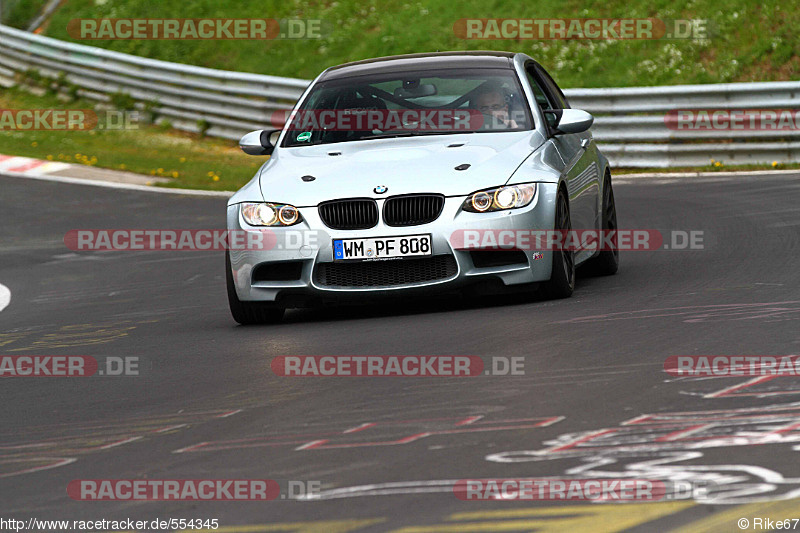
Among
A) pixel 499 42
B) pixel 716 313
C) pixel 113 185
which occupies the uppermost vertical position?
pixel 499 42

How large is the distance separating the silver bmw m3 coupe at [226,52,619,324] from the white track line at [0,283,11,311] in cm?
293

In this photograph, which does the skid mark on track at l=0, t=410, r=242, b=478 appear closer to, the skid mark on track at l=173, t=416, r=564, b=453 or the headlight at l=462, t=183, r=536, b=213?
the skid mark on track at l=173, t=416, r=564, b=453

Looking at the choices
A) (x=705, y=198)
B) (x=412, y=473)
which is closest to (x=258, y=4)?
(x=705, y=198)

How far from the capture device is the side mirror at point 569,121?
29.9ft

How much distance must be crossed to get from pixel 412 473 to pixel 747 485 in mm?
1046

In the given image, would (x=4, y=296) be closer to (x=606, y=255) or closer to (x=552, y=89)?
(x=552, y=89)

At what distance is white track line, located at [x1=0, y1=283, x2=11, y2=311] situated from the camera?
10881mm

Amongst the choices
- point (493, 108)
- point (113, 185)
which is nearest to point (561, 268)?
point (493, 108)

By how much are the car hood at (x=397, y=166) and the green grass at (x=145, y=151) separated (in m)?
9.54

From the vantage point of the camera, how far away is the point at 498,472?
4516 millimetres

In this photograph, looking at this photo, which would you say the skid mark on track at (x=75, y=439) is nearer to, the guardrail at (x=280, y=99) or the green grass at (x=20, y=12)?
the guardrail at (x=280, y=99)

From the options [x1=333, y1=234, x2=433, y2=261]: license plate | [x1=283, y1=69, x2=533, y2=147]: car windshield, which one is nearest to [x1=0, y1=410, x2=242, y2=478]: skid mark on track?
[x1=333, y1=234, x2=433, y2=261]: license plate

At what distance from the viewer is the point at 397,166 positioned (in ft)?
27.7

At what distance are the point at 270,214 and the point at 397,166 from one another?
31.4 inches
